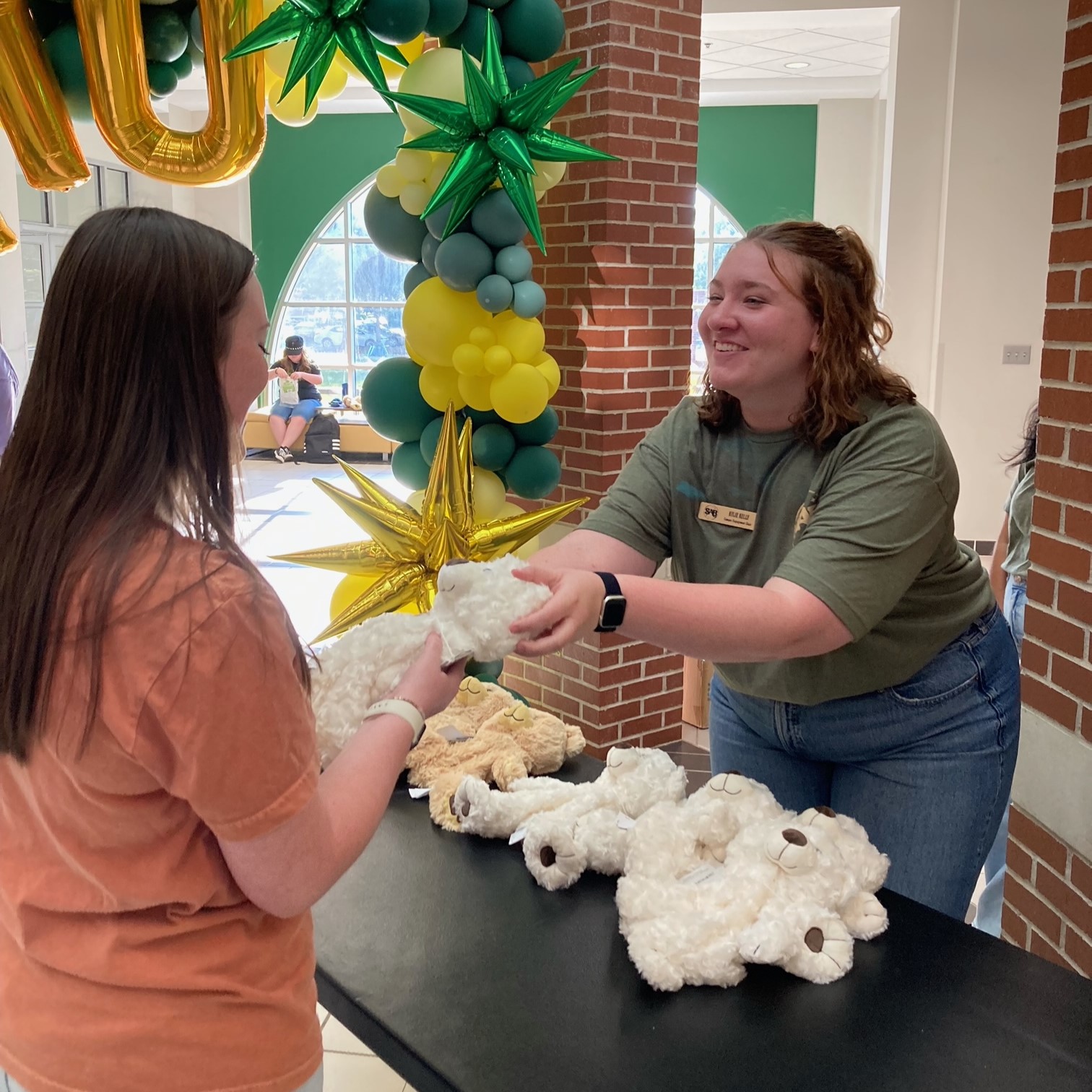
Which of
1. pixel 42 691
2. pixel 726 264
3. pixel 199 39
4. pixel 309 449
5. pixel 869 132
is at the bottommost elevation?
pixel 309 449

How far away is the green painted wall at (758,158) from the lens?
34.3 ft

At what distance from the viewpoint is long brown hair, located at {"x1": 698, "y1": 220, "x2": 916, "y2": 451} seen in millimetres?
1646

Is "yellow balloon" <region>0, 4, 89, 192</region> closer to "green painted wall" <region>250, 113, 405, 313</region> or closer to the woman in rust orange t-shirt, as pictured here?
the woman in rust orange t-shirt

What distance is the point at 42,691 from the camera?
0.87m

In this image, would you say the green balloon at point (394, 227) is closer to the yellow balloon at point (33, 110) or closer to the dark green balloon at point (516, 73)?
the dark green balloon at point (516, 73)

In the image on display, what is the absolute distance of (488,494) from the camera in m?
3.11

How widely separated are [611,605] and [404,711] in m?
0.46

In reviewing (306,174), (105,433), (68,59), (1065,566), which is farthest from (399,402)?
(306,174)

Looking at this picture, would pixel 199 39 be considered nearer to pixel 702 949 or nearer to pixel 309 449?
pixel 702 949

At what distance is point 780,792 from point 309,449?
11352 mm

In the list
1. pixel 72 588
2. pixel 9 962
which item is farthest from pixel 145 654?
pixel 9 962

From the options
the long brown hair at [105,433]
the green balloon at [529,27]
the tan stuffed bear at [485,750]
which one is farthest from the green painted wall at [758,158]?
the long brown hair at [105,433]

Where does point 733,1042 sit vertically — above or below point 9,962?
below

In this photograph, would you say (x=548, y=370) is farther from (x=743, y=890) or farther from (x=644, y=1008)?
(x=644, y=1008)
